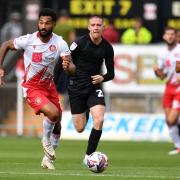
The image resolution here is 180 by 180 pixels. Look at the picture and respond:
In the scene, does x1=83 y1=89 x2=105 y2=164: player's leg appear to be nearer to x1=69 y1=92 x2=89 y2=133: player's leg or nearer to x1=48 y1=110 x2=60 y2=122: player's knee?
x1=69 y1=92 x2=89 y2=133: player's leg

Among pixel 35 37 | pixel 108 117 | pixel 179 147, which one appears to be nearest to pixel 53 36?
pixel 35 37

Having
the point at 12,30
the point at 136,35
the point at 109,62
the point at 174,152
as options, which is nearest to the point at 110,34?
the point at 136,35

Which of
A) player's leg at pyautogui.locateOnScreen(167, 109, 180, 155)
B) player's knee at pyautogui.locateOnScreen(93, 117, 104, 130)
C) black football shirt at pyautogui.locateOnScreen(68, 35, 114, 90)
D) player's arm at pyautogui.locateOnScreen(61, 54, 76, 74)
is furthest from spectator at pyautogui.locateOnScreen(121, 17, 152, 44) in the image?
player's arm at pyautogui.locateOnScreen(61, 54, 76, 74)

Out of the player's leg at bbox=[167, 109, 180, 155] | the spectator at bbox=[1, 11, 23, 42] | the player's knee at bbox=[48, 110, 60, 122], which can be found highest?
the player's knee at bbox=[48, 110, 60, 122]

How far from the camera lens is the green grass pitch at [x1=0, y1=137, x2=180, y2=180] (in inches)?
556

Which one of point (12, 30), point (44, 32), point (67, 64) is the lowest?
point (12, 30)

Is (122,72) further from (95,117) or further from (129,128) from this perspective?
(95,117)

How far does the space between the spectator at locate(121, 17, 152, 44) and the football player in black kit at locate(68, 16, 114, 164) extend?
11606 millimetres

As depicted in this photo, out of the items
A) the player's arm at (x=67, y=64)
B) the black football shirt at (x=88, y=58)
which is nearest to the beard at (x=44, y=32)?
the player's arm at (x=67, y=64)

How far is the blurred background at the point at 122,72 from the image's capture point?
2606 centimetres

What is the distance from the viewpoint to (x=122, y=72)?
89.4ft

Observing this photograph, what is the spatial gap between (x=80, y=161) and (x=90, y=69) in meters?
2.03

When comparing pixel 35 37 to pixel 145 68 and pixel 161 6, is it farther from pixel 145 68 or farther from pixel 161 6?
pixel 161 6

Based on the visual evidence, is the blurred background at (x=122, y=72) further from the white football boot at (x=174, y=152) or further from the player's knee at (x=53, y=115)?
the player's knee at (x=53, y=115)
